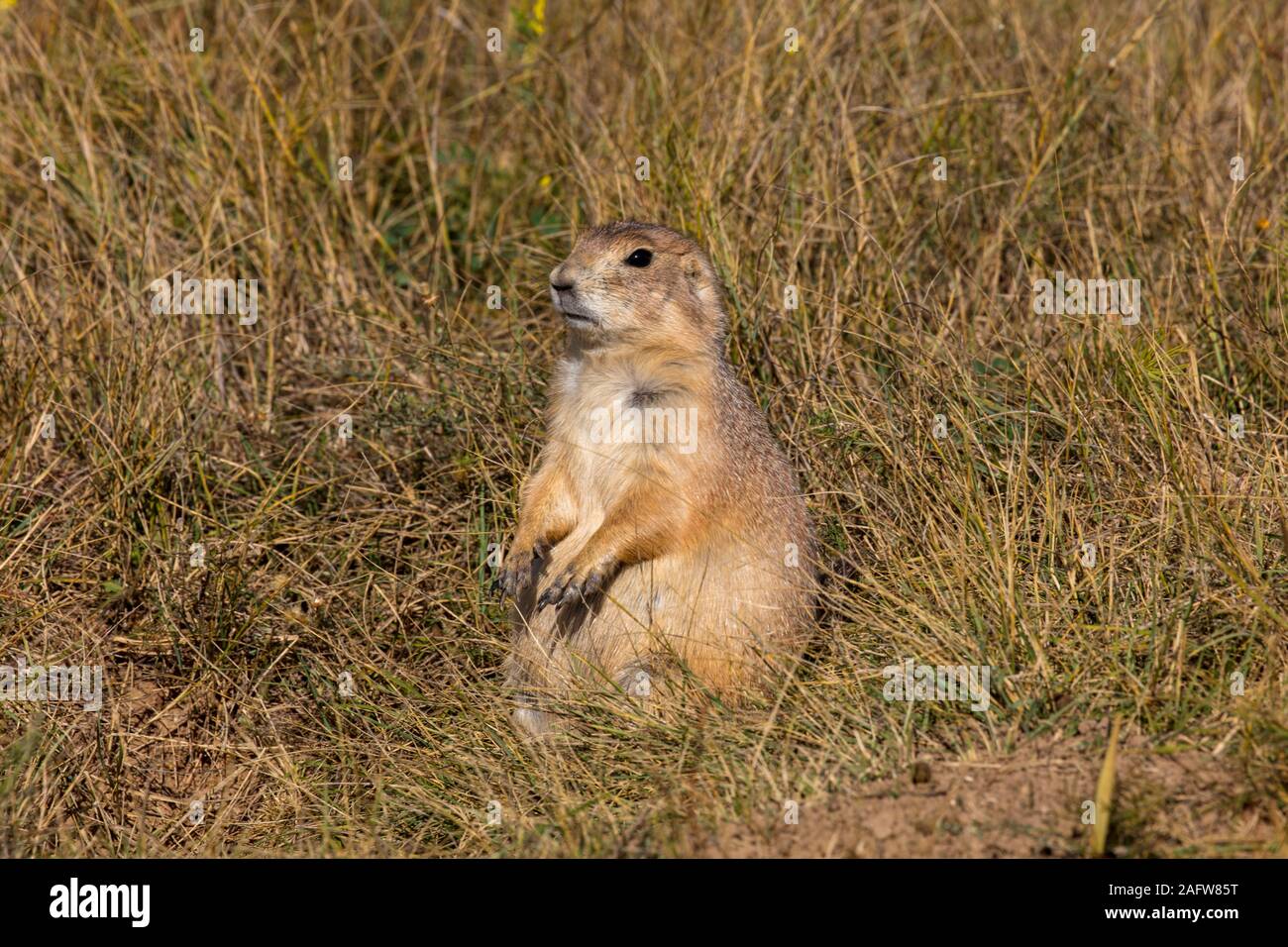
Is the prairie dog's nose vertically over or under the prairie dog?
over

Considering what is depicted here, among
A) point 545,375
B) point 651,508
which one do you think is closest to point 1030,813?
point 651,508

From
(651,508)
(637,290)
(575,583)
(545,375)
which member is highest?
(637,290)

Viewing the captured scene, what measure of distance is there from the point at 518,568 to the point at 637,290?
1.09 m

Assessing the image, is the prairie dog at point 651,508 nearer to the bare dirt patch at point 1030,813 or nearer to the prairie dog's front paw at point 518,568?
the prairie dog's front paw at point 518,568

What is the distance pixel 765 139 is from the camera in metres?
7.10

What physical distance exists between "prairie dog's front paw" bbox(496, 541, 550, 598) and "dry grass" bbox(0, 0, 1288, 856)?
38 centimetres

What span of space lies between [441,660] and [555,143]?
286 centimetres

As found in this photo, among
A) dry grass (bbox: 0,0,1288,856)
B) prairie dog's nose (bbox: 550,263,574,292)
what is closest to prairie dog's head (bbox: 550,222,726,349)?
prairie dog's nose (bbox: 550,263,574,292)

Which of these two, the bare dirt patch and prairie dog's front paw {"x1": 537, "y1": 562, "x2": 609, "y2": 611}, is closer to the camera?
the bare dirt patch

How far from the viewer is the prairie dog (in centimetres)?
511

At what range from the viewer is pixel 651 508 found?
5.11 meters

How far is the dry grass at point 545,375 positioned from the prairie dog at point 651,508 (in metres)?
0.22

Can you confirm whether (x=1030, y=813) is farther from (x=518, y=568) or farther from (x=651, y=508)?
(x=518, y=568)

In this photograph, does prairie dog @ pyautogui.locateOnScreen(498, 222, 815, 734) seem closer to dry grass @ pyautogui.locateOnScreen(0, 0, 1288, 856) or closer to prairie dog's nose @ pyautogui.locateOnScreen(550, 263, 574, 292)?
prairie dog's nose @ pyautogui.locateOnScreen(550, 263, 574, 292)
